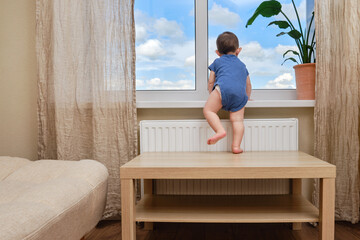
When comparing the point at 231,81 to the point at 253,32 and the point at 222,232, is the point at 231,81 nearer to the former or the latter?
the point at 253,32

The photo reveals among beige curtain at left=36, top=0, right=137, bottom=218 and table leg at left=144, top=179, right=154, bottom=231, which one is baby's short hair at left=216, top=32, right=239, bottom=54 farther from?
table leg at left=144, top=179, right=154, bottom=231

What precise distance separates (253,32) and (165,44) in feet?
1.95

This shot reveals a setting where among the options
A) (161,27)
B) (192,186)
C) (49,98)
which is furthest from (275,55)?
(49,98)

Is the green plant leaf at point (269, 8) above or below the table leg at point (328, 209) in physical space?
above

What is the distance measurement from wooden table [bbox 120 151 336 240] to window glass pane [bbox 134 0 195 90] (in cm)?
66

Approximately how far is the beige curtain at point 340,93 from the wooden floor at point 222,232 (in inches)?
5.9

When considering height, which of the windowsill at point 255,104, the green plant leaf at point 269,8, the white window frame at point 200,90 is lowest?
the windowsill at point 255,104

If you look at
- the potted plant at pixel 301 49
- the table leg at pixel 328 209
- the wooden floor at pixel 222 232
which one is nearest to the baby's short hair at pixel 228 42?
the potted plant at pixel 301 49

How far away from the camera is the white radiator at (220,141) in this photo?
5.16ft

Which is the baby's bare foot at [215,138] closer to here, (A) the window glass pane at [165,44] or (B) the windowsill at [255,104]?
(B) the windowsill at [255,104]

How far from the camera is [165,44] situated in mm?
1858

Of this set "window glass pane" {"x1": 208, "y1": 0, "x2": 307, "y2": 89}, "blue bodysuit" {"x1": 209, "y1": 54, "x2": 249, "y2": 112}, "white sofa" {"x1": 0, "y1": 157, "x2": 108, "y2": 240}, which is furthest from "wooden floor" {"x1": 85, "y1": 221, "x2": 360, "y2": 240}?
"window glass pane" {"x1": 208, "y1": 0, "x2": 307, "y2": 89}

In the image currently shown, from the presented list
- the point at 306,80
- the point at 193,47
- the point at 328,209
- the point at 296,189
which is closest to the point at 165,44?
the point at 193,47

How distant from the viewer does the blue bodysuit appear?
55.4 inches
